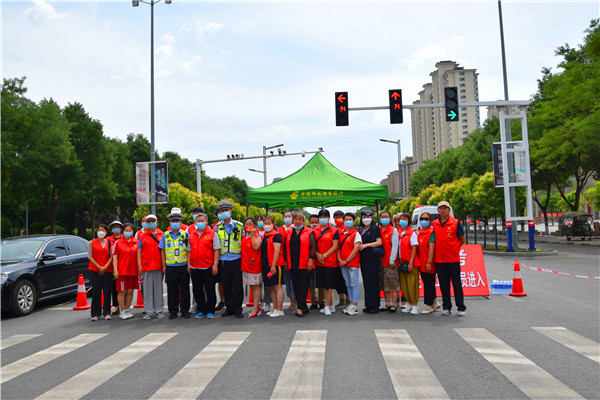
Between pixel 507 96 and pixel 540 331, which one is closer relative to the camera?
pixel 540 331

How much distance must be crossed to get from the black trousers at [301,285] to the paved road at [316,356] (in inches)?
14.4

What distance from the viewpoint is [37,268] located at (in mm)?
10633

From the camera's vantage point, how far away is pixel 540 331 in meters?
7.39

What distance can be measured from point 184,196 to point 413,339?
37926mm

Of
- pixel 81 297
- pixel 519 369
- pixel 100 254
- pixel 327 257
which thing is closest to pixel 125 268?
pixel 100 254

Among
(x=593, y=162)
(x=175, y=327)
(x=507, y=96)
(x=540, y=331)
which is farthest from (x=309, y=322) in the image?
(x=593, y=162)

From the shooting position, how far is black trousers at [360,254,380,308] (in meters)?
9.20

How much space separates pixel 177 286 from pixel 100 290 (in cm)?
149

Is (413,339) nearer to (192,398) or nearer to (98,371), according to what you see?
(192,398)

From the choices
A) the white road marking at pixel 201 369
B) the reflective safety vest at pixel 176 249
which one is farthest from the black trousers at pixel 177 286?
the white road marking at pixel 201 369

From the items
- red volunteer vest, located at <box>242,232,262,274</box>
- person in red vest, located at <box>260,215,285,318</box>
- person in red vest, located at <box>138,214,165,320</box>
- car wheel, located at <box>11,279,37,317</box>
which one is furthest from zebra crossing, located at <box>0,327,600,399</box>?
car wheel, located at <box>11,279,37,317</box>

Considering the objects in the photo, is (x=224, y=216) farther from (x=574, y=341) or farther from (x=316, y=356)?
(x=574, y=341)

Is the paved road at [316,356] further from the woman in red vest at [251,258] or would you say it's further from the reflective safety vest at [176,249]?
the reflective safety vest at [176,249]

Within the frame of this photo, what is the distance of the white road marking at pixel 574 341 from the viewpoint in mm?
6128
